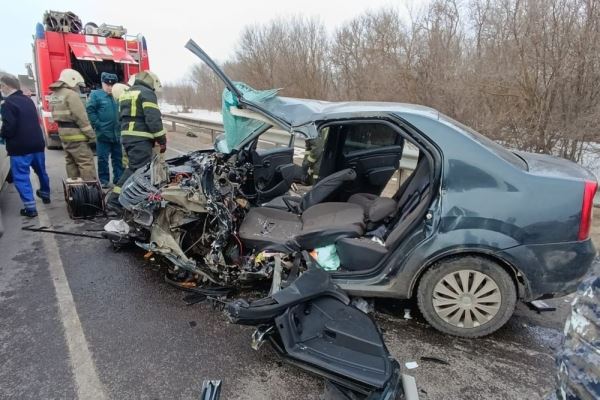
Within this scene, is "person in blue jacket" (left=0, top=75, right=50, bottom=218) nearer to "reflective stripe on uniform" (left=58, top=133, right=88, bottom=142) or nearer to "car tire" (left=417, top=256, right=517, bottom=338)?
"reflective stripe on uniform" (left=58, top=133, right=88, bottom=142)

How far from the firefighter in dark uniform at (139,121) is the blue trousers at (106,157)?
5.03 ft

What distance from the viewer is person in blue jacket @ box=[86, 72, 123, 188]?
634 centimetres

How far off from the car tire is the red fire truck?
31.8ft

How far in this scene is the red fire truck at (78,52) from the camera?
30.5 feet

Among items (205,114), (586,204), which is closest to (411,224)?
(586,204)

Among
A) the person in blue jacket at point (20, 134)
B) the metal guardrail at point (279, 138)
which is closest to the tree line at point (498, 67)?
the metal guardrail at point (279, 138)

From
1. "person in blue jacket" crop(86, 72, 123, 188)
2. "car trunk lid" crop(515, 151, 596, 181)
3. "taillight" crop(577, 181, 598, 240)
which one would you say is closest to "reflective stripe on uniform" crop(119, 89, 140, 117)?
"person in blue jacket" crop(86, 72, 123, 188)

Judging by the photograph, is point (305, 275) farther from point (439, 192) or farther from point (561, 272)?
point (561, 272)

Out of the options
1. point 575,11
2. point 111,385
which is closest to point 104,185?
point 111,385

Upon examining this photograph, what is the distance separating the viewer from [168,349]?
2.53 m

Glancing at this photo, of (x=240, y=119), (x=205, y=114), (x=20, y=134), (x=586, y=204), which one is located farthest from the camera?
(x=205, y=114)

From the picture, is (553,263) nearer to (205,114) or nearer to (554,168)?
(554,168)

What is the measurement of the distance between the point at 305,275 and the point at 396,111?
124 centimetres

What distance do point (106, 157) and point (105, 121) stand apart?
2.13 feet
